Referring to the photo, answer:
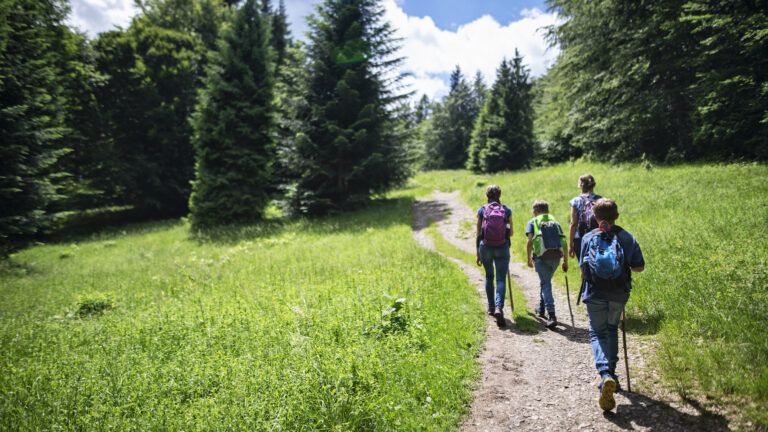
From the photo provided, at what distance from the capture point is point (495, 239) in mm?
7156

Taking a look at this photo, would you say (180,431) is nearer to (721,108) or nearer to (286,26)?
(721,108)

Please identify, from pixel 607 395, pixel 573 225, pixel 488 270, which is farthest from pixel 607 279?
pixel 488 270

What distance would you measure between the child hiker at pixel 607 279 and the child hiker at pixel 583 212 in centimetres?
180

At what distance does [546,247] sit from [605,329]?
2.40 m

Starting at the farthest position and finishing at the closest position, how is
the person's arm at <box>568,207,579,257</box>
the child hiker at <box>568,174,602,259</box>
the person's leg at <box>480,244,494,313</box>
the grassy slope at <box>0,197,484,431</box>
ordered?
the person's leg at <box>480,244,494,313</box> < the person's arm at <box>568,207,579,257</box> < the child hiker at <box>568,174,602,259</box> < the grassy slope at <box>0,197,484,431</box>

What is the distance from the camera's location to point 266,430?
4105 mm

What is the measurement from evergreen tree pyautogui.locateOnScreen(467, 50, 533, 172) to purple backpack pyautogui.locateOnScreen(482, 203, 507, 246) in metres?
32.0

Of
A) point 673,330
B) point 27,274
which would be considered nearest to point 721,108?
point 673,330

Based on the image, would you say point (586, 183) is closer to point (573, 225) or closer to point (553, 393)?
point (573, 225)

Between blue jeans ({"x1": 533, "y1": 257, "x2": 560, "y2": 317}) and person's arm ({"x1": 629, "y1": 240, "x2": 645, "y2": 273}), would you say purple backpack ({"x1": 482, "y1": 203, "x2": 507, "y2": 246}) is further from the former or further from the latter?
person's arm ({"x1": 629, "y1": 240, "x2": 645, "y2": 273})

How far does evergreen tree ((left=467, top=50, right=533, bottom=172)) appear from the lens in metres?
37.2

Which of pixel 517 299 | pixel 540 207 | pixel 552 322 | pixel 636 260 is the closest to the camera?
pixel 636 260

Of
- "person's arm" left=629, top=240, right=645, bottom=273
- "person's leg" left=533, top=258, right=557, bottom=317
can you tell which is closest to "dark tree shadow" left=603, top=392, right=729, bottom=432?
"person's arm" left=629, top=240, right=645, bottom=273

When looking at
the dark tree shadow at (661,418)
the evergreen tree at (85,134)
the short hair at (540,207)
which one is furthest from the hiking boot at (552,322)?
the evergreen tree at (85,134)
